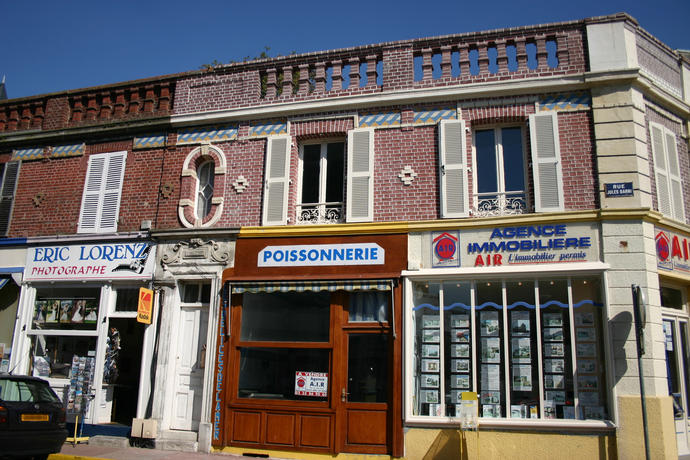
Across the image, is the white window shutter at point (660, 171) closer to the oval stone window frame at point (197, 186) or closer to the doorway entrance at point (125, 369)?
the oval stone window frame at point (197, 186)

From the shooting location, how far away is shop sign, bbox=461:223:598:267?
9.41 metres

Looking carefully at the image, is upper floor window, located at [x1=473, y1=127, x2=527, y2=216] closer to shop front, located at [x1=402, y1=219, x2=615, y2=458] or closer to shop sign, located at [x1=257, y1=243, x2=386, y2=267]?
shop front, located at [x1=402, y1=219, x2=615, y2=458]

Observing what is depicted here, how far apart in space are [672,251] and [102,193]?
11378mm

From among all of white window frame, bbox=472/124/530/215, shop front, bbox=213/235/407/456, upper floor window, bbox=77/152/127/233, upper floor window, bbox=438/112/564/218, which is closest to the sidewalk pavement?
shop front, bbox=213/235/407/456

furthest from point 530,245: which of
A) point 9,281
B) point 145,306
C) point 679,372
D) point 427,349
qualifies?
point 9,281

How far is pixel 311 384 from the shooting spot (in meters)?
10.1

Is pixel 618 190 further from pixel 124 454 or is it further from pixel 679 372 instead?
pixel 124 454

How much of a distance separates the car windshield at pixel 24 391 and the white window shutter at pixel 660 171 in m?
10.8

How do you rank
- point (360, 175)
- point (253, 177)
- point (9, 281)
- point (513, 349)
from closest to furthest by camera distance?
point (513, 349) → point (360, 175) → point (253, 177) → point (9, 281)

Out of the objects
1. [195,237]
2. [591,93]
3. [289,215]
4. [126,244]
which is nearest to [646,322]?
[591,93]

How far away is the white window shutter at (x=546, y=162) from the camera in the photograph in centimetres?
973

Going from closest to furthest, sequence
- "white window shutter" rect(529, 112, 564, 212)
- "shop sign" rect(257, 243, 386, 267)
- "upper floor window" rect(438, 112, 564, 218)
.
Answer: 1. "white window shutter" rect(529, 112, 564, 212)
2. "upper floor window" rect(438, 112, 564, 218)
3. "shop sign" rect(257, 243, 386, 267)

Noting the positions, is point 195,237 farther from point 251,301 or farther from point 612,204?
point 612,204

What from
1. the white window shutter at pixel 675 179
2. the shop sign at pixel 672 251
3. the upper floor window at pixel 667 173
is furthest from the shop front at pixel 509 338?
the white window shutter at pixel 675 179
